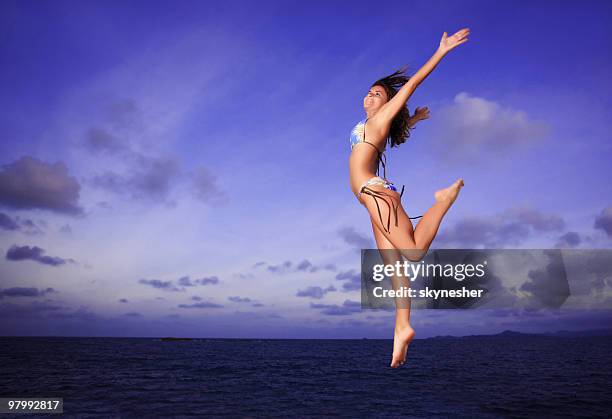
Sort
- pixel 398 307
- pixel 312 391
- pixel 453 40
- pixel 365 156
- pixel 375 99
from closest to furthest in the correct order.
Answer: pixel 453 40 → pixel 365 156 → pixel 398 307 → pixel 375 99 → pixel 312 391

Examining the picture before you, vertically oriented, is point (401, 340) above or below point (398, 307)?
below

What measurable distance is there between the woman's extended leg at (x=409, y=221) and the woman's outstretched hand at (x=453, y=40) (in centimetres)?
85

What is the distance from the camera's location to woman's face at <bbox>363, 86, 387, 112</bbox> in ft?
11.6

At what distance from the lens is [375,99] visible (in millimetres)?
3553

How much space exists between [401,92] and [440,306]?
150cm

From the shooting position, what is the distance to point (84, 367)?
59.5 m

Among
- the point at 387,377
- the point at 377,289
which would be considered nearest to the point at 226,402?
the point at 387,377

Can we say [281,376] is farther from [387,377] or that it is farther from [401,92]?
[401,92]

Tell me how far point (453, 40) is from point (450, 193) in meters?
0.97

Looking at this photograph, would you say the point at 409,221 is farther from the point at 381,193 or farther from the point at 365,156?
the point at 365,156

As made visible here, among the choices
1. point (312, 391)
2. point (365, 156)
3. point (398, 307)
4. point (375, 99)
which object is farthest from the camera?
point (312, 391)

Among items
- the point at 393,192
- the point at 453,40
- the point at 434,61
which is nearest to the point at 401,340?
the point at 393,192

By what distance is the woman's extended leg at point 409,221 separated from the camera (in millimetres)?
2986

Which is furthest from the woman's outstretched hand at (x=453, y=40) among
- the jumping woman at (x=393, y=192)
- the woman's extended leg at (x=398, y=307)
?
the woman's extended leg at (x=398, y=307)
